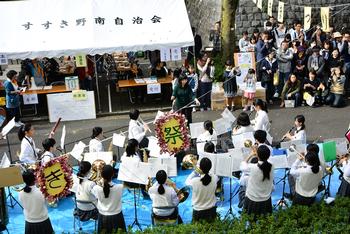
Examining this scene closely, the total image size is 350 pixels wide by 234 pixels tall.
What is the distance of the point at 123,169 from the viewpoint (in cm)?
955

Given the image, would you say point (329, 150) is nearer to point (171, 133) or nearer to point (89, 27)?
point (171, 133)

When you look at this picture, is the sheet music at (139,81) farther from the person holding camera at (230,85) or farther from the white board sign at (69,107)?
the person holding camera at (230,85)

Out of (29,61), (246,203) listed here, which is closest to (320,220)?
(246,203)

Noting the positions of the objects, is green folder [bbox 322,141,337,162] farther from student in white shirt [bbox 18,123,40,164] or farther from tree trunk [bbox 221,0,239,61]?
tree trunk [bbox 221,0,239,61]

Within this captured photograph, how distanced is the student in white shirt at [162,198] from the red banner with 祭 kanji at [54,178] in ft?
4.89

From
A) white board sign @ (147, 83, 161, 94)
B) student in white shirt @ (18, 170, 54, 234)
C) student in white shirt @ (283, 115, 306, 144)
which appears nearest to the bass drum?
student in white shirt @ (18, 170, 54, 234)

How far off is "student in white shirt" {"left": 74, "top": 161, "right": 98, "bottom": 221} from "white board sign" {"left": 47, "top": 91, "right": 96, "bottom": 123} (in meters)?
6.15

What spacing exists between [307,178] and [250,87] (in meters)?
6.56

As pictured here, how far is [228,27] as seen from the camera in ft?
58.5

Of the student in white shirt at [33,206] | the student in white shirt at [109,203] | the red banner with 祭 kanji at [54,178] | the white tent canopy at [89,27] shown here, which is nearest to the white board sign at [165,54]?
the white tent canopy at [89,27]

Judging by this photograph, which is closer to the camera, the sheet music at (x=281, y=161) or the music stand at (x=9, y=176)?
the music stand at (x=9, y=176)

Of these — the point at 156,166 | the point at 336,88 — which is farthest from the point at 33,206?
the point at 336,88

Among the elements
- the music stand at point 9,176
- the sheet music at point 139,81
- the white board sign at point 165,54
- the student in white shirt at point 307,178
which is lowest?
the student in white shirt at point 307,178

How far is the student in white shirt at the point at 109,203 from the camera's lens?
8398 millimetres
